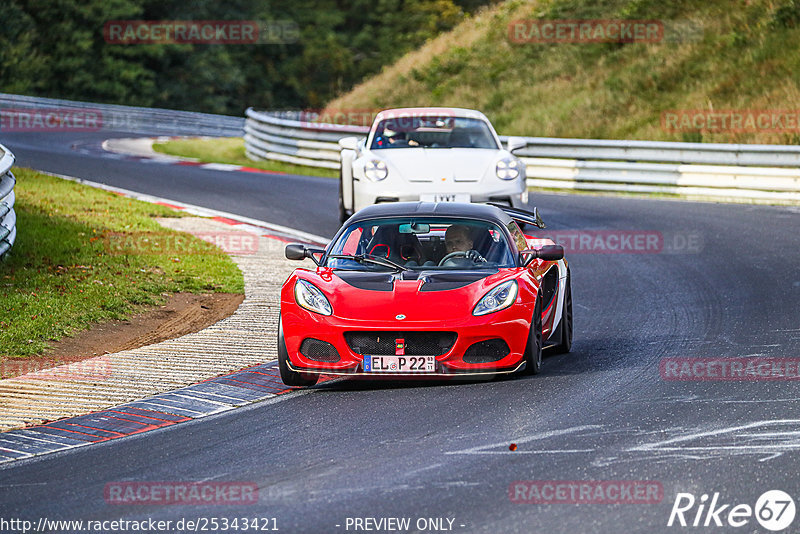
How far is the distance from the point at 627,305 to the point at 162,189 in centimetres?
1209

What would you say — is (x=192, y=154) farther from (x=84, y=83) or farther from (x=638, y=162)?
(x=84, y=83)

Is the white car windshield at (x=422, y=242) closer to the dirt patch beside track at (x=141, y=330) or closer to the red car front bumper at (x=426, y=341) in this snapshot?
the red car front bumper at (x=426, y=341)

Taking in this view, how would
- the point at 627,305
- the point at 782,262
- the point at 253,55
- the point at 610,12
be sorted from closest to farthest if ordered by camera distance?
the point at 627,305 → the point at 782,262 → the point at 610,12 → the point at 253,55

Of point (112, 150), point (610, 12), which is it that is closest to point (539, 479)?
point (112, 150)

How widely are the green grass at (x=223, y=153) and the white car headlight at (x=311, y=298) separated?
54.7 ft

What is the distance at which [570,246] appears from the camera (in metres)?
16.5

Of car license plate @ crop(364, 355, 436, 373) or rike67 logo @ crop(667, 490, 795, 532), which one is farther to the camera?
car license plate @ crop(364, 355, 436, 373)

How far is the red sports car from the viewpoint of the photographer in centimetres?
868

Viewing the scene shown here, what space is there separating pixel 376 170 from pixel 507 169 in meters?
1.65

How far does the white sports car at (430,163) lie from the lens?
1527 cm

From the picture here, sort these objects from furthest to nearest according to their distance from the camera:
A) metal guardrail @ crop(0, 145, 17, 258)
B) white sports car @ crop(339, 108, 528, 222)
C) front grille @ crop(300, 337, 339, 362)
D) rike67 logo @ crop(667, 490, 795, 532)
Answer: white sports car @ crop(339, 108, 528, 222)
metal guardrail @ crop(0, 145, 17, 258)
front grille @ crop(300, 337, 339, 362)
rike67 logo @ crop(667, 490, 795, 532)

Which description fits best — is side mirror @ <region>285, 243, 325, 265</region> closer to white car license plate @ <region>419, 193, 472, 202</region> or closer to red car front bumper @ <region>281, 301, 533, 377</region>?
red car front bumper @ <region>281, 301, 533, 377</region>

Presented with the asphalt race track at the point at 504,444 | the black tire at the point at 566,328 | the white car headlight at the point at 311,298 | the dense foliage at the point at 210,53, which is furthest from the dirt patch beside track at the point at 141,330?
the dense foliage at the point at 210,53

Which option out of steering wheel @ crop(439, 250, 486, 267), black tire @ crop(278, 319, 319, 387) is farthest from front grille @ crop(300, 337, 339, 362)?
steering wheel @ crop(439, 250, 486, 267)
